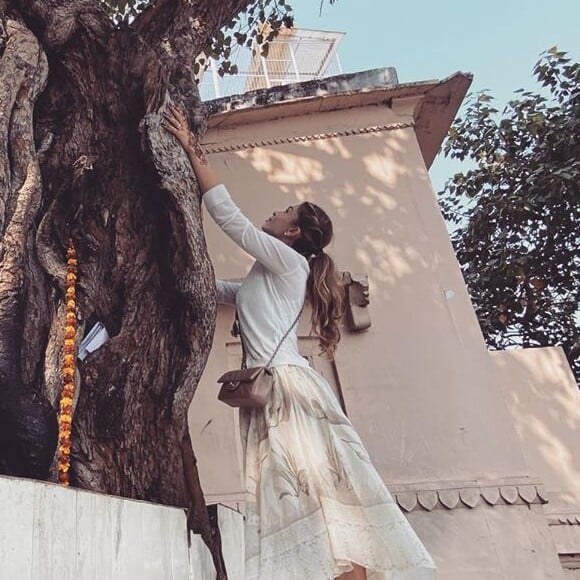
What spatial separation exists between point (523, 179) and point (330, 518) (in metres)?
6.39

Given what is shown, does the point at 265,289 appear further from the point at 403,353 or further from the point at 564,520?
the point at 564,520

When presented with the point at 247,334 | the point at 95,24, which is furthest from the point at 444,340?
the point at 95,24

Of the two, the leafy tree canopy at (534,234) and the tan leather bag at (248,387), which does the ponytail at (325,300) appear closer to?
the tan leather bag at (248,387)

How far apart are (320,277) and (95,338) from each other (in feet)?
2.81

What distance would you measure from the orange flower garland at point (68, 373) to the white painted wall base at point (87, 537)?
219 mm

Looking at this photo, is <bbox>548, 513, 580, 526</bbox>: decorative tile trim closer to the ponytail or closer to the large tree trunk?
the ponytail

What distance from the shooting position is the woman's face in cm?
233

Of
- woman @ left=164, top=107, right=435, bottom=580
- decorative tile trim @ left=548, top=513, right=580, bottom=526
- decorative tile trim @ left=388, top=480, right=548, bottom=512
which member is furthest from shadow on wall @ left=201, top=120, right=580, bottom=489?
woman @ left=164, top=107, right=435, bottom=580

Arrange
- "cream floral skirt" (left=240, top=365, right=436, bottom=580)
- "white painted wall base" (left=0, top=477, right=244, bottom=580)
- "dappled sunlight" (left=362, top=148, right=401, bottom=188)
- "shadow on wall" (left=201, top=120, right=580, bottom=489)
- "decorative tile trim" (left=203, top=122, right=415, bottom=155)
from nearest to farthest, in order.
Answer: "white painted wall base" (left=0, top=477, right=244, bottom=580)
"cream floral skirt" (left=240, top=365, right=436, bottom=580)
"shadow on wall" (left=201, top=120, right=580, bottom=489)
"dappled sunlight" (left=362, top=148, right=401, bottom=188)
"decorative tile trim" (left=203, top=122, right=415, bottom=155)

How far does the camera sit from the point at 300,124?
5008mm

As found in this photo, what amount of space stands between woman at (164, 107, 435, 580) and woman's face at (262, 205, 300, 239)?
189mm

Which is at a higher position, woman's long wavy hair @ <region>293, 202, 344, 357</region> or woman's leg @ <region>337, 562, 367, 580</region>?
woman's long wavy hair @ <region>293, 202, 344, 357</region>

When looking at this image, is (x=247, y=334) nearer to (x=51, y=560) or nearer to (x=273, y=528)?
(x=273, y=528)

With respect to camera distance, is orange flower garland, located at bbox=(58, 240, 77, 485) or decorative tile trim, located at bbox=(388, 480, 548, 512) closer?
orange flower garland, located at bbox=(58, 240, 77, 485)
